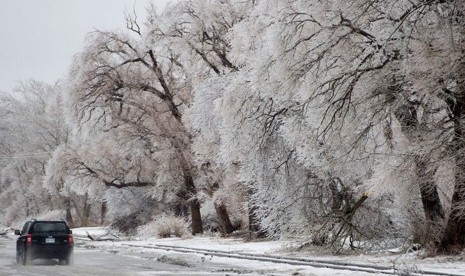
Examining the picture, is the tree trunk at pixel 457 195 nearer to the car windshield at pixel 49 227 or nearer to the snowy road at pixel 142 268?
the snowy road at pixel 142 268

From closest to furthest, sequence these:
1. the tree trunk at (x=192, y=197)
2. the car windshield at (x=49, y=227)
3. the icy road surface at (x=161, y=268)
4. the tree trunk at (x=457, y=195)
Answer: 1. the tree trunk at (x=457, y=195)
2. the icy road surface at (x=161, y=268)
3. the car windshield at (x=49, y=227)
4. the tree trunk at (x=192, y=197)

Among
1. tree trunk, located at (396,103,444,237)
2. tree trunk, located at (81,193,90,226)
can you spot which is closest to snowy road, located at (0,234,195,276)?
tree trunk, located at (396,103,444,237)

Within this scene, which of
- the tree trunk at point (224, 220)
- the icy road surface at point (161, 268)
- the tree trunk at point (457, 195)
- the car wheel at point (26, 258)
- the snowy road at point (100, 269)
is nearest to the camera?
the tree trunk at point (457, 195)

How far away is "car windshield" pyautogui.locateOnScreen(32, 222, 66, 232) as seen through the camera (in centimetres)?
2244

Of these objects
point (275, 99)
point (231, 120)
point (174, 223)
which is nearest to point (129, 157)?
point (174, 223)

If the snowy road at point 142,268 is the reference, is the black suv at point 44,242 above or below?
above

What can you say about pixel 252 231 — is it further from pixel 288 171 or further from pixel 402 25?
pixel 402 25

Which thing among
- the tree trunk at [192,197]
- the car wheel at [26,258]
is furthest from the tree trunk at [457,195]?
the tree trunk at [192,197]

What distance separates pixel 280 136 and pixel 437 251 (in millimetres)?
8214

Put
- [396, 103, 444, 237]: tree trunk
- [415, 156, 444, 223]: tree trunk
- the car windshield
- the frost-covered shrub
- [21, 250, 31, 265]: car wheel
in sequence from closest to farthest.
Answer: [396, 103, 444, 237]: tree trunk → [415, 156, 444, 223]: tree trunk → [21, 250, 31, 265]: car wheel → the car windshield → the frost-covered shrub

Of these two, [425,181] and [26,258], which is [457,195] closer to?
[425,181]

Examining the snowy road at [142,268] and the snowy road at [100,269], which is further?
the snowy road at [100,269]

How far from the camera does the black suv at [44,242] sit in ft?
71.8

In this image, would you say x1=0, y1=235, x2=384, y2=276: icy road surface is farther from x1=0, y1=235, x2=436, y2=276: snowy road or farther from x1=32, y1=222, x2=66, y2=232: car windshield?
x1=32, y1=222, x2=66, y2=232: car windshield
